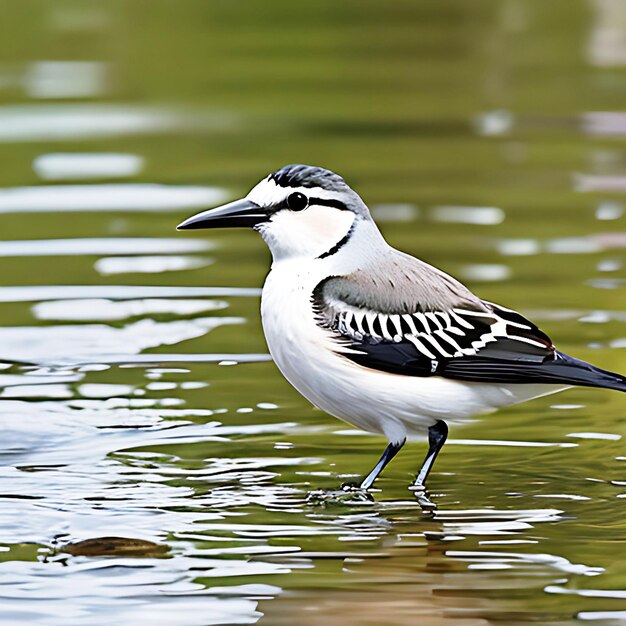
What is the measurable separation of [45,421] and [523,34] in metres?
16.9

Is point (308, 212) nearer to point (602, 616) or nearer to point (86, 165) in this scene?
point (602, 616)

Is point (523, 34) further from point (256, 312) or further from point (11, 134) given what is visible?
point (256, 312)

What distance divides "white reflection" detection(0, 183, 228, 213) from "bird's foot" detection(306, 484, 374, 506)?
19.2ft

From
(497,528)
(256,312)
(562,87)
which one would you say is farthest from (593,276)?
(562,87)

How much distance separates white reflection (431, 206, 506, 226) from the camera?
12.9m

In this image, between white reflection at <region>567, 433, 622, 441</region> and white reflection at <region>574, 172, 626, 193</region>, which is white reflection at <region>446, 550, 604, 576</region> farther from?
white reflection at <region>574, 172, 626, 193</region>

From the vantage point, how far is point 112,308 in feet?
34.7

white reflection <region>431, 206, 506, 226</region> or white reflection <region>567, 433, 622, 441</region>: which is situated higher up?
white reflection <region>431, 206, 506, 226</region>

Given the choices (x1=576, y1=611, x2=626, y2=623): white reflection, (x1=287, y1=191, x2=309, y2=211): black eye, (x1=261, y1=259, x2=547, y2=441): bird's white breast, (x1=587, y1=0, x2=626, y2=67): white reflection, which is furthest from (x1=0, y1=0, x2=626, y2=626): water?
(x1=287, y1=191, x2=309, y2=211): black eye

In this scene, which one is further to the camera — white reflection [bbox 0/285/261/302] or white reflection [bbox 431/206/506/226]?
white reflection [bbox 431/206/506/226]

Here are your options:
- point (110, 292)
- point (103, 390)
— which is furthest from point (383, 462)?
point (110, 292)

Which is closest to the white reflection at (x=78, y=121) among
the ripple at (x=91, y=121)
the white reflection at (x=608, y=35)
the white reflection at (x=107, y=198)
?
the ripple at (x=91, y=121)

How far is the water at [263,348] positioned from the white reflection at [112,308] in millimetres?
24

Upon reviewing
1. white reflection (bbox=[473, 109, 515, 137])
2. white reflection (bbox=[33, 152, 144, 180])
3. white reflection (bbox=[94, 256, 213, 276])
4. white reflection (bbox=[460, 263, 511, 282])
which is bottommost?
white reflection (bbox=[460, 263, 511, 282])
